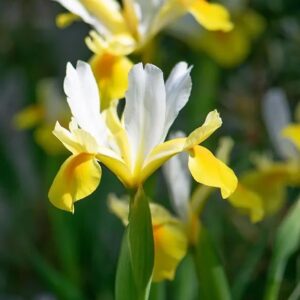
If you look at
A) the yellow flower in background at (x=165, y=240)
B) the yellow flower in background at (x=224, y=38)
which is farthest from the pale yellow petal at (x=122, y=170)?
the yellow flower in background at (x=224, y=38)

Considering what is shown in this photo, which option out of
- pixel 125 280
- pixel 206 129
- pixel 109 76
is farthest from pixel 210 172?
pixel 109 76

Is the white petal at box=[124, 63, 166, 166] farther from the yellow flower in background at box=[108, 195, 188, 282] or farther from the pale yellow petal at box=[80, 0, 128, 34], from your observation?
the pale yellow petal at box=[80, 0, 128, 34]

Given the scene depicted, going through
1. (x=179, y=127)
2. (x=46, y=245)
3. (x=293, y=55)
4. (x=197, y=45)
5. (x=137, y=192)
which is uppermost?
(x=137, y=192)

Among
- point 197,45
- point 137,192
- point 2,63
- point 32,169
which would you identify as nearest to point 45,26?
point 2,63

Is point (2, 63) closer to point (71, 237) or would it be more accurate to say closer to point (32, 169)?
point (32, 169)

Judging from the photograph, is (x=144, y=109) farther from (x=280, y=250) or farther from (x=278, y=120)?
(x=278, y=120)

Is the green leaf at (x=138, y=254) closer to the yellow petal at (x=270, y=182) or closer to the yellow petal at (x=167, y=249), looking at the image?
the yellow petal at (x=167, y=249)

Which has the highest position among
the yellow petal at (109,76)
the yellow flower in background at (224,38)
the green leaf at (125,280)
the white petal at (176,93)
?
the white petal at (176,93)
